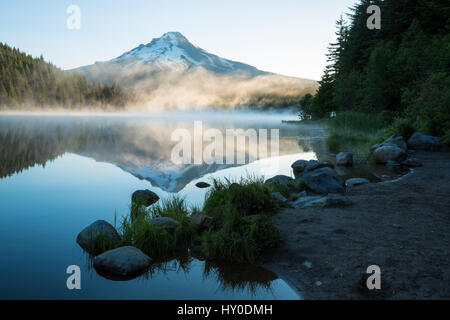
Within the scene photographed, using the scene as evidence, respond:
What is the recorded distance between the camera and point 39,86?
354ft

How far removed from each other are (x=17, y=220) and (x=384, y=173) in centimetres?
1358

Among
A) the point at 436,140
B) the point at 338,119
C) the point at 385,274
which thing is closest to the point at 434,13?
the point at 338,119

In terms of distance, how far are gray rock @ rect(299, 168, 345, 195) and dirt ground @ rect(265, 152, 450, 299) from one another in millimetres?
1193

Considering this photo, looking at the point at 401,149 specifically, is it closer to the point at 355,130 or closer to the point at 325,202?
the point at 325,202

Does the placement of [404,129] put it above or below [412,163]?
above

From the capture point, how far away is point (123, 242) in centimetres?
646

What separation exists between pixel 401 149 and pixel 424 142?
4378mm

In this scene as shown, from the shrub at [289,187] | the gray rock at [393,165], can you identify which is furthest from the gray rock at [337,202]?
the gray rock at [393,165]

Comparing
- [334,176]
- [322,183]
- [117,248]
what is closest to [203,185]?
[322,183]

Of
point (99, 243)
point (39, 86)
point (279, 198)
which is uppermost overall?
point (39, 86)

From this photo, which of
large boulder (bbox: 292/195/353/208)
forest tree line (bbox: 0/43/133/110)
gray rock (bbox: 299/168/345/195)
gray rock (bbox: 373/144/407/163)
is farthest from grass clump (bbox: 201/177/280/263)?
forest tree line (bbox: 0/43/133/110)

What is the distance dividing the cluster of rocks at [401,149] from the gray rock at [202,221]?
11288mm
